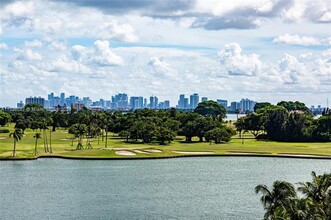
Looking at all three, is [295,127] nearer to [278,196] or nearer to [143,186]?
[143,186]

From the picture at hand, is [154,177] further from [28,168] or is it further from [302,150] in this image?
[302,150]

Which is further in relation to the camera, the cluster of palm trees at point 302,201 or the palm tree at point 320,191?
the palm tree at point 320,191

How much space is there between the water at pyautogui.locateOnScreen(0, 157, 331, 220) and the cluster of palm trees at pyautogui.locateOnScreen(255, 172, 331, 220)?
43.0 feet

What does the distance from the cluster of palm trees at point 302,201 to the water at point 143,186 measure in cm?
1312

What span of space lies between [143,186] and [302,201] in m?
41.4

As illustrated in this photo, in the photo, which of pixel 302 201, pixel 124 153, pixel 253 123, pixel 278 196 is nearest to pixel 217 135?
pixel 253 123

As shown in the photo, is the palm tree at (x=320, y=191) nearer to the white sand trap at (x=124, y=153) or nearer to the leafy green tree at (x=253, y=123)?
the white sand trap at (x=124, y=153)

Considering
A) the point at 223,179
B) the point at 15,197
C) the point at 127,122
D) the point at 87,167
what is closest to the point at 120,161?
the point at 87,167

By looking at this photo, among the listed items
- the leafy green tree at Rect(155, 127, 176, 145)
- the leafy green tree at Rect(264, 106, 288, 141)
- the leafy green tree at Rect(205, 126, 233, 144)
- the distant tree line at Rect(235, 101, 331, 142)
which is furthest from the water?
the leafy green tree at Rect(264, 106, 288, 141)

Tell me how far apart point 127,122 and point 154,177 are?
88959 millimetres

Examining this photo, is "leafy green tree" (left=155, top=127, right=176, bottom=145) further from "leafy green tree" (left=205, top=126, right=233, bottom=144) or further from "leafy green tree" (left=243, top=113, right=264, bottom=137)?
"leafy green tree" (left=243, top=113, right=264, bottom=137)

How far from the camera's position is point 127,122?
18025 centimetres

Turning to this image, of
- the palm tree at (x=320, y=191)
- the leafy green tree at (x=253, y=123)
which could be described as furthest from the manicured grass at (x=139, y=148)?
the palm tree at (x=320, y=191)

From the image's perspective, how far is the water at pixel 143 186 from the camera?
65250 millimetres
